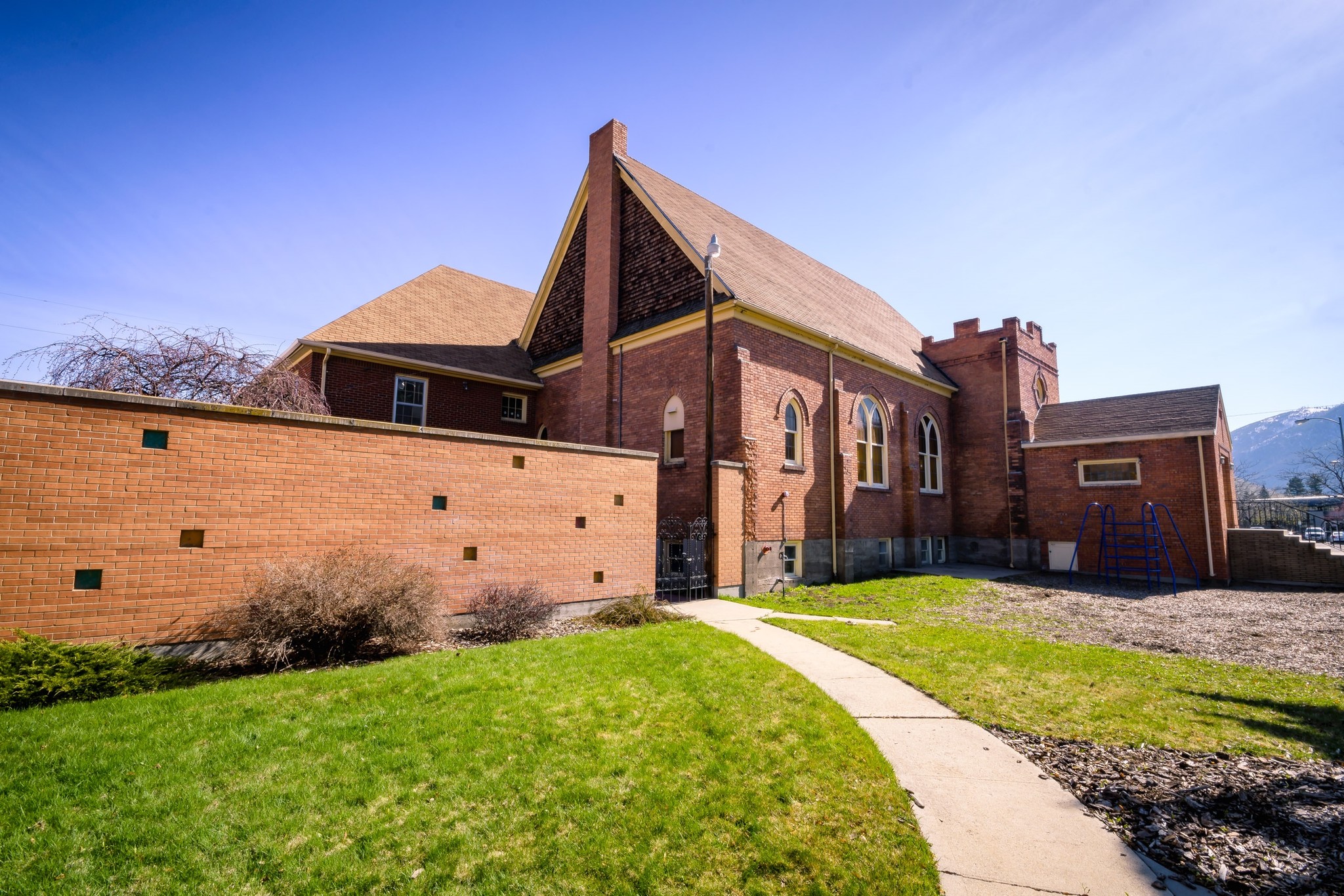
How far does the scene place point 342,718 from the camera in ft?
16.9

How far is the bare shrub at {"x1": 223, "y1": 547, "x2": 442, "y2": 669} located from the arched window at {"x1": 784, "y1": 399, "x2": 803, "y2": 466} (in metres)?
10.5

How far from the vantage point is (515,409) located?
20.8 metres

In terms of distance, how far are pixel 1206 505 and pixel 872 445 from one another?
9.86 metres

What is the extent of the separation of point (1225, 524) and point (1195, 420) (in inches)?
140

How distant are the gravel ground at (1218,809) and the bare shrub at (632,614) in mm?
5893

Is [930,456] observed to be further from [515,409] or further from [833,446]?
[515,409]

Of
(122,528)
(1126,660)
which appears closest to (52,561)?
(122,528)

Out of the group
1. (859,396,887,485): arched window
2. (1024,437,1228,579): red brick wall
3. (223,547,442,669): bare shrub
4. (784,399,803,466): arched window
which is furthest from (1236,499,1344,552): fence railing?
(223,547,442,669): bare shrub

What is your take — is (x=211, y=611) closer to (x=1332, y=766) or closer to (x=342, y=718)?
(x=342, y=718)

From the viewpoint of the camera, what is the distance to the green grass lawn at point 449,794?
3.25m

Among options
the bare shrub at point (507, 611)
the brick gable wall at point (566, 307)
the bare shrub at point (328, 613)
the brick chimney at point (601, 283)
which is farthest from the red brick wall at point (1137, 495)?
the bare shrub at point (328, 613)

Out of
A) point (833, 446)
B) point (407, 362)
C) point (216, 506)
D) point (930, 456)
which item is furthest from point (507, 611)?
point (930, 456)

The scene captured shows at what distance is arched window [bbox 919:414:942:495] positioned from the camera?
21.7m

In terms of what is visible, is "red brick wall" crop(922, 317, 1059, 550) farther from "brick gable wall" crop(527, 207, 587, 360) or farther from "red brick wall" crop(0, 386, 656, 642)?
"red brick wall" crop(0, 386, 656, 642)
